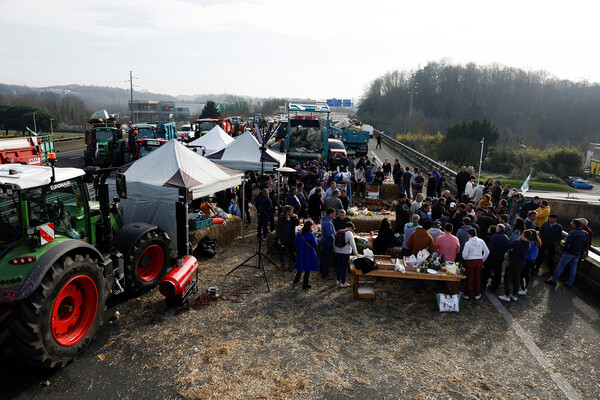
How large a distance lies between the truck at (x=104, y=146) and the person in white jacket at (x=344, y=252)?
62.7ft

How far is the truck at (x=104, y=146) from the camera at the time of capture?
2316 cm

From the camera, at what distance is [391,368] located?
607cm

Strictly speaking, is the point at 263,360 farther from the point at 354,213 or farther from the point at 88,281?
the point at 354,213

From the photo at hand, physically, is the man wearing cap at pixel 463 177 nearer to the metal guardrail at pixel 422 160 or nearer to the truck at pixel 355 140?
the metal guardrail at pixel 422 160

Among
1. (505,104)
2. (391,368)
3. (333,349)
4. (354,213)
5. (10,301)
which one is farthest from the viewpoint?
(505,104)

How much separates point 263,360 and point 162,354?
5.38 ft

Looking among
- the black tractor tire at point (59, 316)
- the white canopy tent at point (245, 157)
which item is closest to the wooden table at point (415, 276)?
the black tractor tire at point (59, 316)

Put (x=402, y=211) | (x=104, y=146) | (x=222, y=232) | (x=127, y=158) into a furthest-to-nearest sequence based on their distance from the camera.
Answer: (x=127, y=158)
(x=104, y=146)
(x=222, y=232)
(x=402, y=211)

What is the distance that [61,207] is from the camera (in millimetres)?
6191

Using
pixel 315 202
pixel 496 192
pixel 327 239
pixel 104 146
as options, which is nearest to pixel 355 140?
pixel 104 146

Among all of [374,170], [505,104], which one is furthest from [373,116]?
[374,170]

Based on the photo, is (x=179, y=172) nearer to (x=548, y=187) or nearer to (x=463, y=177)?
(x=463, y=177)

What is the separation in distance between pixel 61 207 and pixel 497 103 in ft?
415

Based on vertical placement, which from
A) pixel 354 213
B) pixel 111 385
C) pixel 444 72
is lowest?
pixel 111 385
